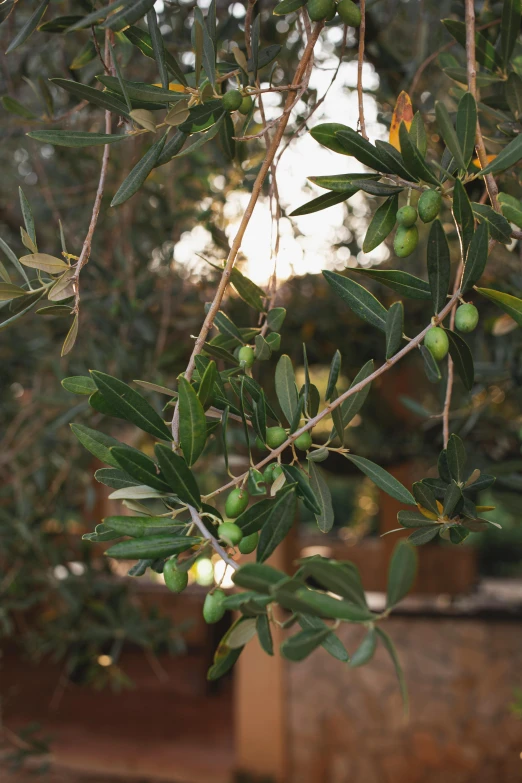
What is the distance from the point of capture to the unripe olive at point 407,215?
710 mm

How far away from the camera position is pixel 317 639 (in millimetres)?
475

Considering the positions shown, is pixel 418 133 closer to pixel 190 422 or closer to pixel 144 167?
pixel 144 167

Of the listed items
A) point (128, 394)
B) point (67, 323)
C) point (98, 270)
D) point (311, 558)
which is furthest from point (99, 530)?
point (67, 323)

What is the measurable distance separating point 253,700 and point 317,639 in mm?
4523

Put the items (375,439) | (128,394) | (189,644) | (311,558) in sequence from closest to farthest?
(311,558), (128,394), (375,439), (189,644)

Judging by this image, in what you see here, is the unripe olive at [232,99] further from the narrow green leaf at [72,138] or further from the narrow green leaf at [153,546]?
the narrow green leaf at [153,546]

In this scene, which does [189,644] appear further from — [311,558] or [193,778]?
[311,558]

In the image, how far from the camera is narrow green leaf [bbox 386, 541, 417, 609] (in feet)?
1.48

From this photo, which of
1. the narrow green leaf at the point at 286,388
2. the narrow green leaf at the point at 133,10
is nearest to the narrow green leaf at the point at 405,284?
the narrow green leaf at the point at 286,388

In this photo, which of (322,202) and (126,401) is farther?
(322,202)

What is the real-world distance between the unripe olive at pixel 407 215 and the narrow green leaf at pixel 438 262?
6 centimetres

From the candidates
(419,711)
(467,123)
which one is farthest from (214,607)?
(419,711)

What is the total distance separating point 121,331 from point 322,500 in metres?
1.44

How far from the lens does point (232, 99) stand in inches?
30.2
